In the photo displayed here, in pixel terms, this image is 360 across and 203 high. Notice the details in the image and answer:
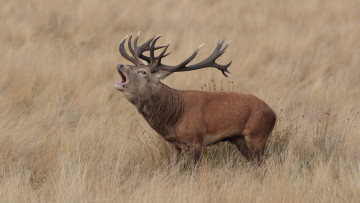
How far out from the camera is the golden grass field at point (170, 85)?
4.94 meters

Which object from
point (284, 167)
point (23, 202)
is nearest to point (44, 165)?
point (23, 202)

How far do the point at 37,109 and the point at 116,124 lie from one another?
1126 mm

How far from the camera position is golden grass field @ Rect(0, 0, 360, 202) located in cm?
494

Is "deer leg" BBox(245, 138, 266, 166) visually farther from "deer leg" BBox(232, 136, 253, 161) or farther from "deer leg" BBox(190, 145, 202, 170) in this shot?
"deer leg" BBox(190, 145, 202, 170)

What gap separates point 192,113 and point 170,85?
288 centimetres

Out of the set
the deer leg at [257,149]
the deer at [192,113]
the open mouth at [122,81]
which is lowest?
the deer leg at [257,149]

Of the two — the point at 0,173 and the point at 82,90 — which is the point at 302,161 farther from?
the point at 82,90

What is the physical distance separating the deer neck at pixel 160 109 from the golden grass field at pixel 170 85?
47 cm

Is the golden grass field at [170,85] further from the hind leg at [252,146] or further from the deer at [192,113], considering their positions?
the deer at [192,113]

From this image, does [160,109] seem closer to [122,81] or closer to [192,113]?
[192,113]

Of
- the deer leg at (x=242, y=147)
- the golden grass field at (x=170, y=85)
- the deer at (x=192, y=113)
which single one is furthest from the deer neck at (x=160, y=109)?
the deer leg at (x=242, y=147)

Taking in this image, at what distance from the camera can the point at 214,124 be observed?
5.44 metres

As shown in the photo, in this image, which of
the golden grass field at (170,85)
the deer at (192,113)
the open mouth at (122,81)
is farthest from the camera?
the deer at (192,113)

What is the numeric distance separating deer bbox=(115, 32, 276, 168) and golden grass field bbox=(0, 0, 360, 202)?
0.73ft
